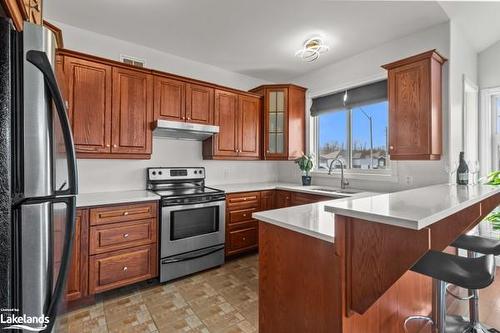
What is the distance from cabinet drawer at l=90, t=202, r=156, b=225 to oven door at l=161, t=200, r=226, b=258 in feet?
0.46

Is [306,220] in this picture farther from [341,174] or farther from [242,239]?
[341,174]

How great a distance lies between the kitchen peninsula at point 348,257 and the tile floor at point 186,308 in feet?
2.25

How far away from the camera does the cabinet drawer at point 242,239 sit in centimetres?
310

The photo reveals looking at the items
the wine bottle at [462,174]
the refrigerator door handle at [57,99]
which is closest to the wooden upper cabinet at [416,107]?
the wine bottle at [462,174]

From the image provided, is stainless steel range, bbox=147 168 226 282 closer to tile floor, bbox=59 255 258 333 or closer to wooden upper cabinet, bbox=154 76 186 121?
tile floor, bbox=59 255 258 333

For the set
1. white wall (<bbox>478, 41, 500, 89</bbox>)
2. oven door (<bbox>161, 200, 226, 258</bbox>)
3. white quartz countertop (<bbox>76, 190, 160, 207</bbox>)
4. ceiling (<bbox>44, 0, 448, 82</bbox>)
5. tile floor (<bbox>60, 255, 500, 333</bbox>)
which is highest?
ceiling (<bbox>44, 0, 448, 82</bbox>)

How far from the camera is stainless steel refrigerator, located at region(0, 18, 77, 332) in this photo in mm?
735

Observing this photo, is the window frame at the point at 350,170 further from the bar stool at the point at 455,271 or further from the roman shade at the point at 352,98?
the bar stool at the point at 455,271

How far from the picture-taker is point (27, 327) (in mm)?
764

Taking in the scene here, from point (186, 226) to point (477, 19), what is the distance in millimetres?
3716

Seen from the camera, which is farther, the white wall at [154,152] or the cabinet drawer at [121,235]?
A: the white wall at [154,152]

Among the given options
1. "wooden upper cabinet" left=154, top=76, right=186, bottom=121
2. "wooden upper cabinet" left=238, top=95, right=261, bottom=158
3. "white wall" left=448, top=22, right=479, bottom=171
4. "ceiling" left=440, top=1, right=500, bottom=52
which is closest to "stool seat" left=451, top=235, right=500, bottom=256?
"white wall" left=448, top=22, right=479, bottom=171

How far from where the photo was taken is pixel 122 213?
7.53ft

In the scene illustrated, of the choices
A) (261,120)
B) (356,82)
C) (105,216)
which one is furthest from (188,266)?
(356,82)
